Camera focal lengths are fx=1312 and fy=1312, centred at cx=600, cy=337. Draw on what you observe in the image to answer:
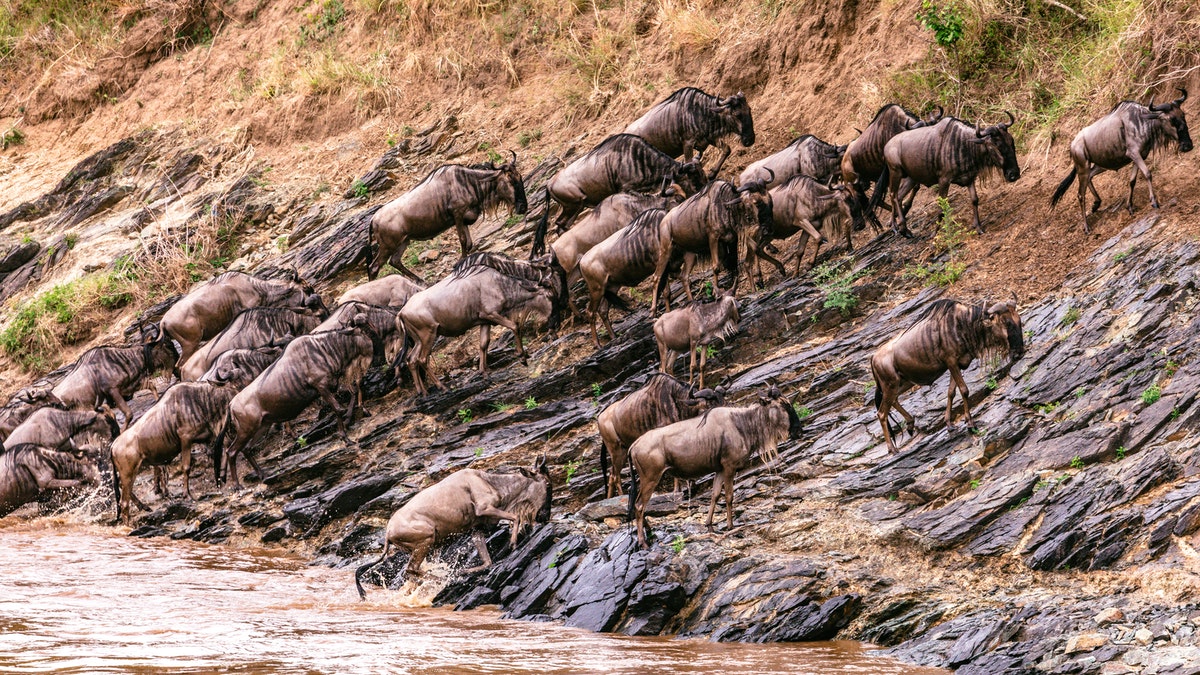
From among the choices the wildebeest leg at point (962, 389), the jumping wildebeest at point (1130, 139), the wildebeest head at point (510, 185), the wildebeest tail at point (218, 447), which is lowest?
the wildebeest tail at point (218, 447)

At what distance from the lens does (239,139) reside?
2397 centimetres

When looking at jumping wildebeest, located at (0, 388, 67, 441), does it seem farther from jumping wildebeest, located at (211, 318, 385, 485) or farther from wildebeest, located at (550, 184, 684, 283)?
wildebeest, located at (550, 184, 684, 283)

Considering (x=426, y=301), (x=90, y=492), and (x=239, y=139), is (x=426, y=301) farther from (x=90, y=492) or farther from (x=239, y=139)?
(x=239, y=139)

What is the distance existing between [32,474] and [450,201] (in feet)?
20.2

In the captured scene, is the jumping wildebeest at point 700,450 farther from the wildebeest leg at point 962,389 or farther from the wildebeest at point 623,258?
Answer: the wildebeest at point 623,258

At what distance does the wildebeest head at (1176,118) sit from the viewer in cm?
1264

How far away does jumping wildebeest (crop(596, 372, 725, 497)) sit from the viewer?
11.6 meters

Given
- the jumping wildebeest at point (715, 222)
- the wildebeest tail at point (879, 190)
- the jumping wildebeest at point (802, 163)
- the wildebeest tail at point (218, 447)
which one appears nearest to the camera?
the jumping wildebeest at point (715, 222)

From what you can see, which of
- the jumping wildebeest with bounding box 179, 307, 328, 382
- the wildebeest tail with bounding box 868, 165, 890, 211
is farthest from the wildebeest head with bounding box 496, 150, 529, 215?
the wildebeest tail with bounding box 868, 165, 890, 211

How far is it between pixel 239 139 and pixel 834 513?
16742 millimetres

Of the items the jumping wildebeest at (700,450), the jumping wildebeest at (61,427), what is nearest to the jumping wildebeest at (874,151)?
the jumping wildebeest at (700,450)

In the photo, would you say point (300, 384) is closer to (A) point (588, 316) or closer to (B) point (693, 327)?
(A) point (588, 316)

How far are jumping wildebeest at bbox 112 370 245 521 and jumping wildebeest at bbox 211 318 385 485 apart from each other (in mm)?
223

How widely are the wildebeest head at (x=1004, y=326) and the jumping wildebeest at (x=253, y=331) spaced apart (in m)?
8.74
